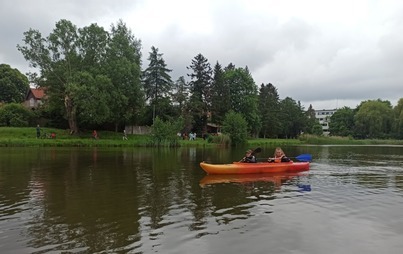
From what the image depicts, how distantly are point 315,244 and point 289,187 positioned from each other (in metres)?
8.66

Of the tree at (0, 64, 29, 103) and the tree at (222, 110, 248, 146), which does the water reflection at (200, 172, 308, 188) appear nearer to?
the tree at (222, 110, 248, 146)

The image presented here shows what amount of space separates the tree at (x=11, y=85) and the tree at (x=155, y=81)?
3177cm

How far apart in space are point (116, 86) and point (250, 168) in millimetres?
32950

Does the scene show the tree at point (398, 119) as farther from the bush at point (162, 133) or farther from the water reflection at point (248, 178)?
the water reflection at point (248, 178)

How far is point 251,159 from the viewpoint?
21.2m

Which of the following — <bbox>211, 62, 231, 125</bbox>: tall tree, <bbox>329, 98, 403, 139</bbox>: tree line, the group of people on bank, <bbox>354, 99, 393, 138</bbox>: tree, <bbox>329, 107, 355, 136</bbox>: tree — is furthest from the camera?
<bbox>329, 107, 355, 136</bbox>: tree

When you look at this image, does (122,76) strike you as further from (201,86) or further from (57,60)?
(201,86)

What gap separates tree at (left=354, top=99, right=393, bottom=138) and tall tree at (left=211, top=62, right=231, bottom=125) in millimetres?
56710

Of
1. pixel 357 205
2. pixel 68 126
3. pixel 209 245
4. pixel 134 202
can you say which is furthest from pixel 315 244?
pixel 68 126

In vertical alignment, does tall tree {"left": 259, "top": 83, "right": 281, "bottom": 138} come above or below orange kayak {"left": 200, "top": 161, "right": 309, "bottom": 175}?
above

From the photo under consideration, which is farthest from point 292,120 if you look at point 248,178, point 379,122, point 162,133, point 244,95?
point 248,178

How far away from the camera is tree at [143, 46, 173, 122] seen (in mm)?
60719

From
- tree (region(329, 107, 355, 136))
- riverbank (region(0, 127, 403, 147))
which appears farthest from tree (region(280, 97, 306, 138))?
riverbank (region(0, 127, 403, 147))

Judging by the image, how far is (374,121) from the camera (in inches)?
4033
